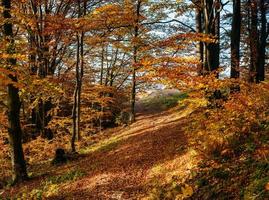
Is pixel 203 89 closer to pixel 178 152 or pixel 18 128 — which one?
pixel 178 152

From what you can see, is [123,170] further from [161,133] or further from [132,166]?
[161,133]

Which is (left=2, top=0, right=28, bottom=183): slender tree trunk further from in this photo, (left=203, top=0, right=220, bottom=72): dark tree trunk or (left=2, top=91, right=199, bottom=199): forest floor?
(left=203, top=0, right=220, bottom=72): dark tree trunk

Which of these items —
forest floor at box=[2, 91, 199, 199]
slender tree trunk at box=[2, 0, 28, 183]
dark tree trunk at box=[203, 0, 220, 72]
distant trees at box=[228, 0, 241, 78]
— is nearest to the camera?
forest floor at box=[2, 91, 199, 199]

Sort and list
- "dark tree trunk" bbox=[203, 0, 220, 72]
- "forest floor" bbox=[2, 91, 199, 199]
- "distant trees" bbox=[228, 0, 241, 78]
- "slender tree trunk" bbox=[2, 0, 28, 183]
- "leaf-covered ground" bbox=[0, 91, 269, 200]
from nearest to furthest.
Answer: "leaf-covered ground" bbox=[0, 91, 269, 200], "forest floor" bbox=[2, 91, 199, 199], "dark tree trunk" bbox=[203, 0, 220, 72], "slender tree trunk" bbox=[2, 0, 28, 183], "distant trees" bbox=[228, 0, 241, 78]

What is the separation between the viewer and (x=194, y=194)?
8086 mm

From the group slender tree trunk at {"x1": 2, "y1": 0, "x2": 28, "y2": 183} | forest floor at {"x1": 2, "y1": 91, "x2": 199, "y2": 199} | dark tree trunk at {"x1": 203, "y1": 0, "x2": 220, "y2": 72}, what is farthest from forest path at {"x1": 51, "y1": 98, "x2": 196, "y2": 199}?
dark tree trunk at {"x1": 203, "y1": 0, "x2": 220, "y2": 72}

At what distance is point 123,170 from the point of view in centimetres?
1166

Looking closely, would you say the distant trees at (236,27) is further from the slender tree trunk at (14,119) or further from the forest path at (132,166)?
the slender tree trunk at (14,119)

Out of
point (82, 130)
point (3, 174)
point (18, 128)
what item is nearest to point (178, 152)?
point (18, 128)

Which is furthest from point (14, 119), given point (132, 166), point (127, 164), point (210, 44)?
point (210, 44)

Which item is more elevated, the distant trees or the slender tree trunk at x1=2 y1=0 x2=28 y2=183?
the distant trees

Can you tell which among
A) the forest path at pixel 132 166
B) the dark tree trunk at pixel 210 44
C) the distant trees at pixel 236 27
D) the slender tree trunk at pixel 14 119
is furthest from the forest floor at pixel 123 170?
the distant trees at pixel 236 27

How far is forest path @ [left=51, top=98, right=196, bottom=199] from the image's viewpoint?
32.7 feet

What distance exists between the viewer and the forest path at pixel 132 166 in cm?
997
